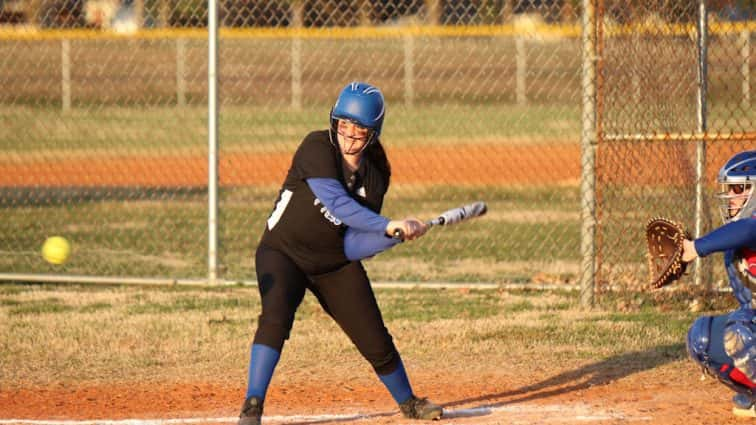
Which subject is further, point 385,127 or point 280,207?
point 385,127

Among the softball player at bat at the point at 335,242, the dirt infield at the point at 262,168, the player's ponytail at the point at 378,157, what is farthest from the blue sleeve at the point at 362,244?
the dirt infield at the point at 262,168

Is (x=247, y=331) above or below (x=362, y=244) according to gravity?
below

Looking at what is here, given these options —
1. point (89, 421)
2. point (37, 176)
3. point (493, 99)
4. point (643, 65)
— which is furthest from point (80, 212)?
point (493, 99)

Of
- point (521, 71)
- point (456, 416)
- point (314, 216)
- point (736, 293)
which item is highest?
point (521, 71)

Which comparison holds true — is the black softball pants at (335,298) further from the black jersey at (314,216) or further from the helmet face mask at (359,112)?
the helmet face mask at (359,112)

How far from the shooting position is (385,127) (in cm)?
2323

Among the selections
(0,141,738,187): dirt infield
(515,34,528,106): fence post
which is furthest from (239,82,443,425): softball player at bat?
(515,34,528,106): fence post

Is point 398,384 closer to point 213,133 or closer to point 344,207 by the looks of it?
point 344,207

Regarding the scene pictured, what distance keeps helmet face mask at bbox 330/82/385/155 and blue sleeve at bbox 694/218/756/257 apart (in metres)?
1.53

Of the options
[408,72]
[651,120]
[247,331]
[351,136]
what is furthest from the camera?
[408,72]

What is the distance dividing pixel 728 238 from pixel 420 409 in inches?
65.7

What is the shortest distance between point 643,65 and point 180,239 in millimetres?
5409

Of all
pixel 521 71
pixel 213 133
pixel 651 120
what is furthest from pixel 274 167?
pixel 651 120

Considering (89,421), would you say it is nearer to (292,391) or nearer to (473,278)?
(292,391)
